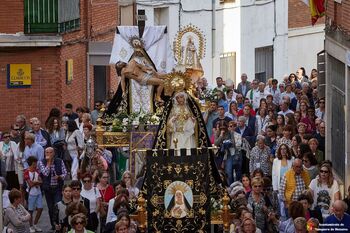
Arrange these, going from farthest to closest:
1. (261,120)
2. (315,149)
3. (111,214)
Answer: (261,120)
(315,149)
(111,214)

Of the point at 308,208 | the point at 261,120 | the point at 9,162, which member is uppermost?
the point at 261,120

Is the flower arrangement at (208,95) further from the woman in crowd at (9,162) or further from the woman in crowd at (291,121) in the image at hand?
the woman in crowd at (9,162)

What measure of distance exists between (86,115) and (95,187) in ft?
23.6

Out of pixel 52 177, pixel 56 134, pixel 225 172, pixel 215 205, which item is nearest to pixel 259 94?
pixel 56 134

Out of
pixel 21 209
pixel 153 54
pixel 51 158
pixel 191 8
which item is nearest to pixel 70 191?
pixel 21 209

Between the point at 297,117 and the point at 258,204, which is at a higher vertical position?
the point at 297,117

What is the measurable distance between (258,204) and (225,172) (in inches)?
220

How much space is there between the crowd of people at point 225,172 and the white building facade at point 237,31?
14.5 m

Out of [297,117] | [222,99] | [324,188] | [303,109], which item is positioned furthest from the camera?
[222,99]

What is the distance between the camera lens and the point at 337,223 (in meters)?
23.6

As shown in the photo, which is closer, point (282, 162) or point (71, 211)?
point (71, 211)

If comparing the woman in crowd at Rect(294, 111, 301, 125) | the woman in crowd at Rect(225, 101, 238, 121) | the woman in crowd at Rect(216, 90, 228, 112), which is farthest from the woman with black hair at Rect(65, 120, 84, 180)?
the woman in crowd at Rect(216, 90, 228, 112)

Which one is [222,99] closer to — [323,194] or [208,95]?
[208,95]

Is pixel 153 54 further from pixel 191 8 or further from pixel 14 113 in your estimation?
pixel 191 8
